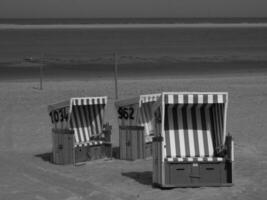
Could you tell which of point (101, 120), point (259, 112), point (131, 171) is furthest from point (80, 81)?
point (131, 171)

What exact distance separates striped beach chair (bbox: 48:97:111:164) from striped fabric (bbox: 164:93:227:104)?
10.4ft

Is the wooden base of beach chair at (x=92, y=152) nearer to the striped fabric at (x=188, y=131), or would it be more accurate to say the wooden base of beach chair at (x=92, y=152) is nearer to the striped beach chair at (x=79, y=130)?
the striped beach chair at (x=79, y=130)

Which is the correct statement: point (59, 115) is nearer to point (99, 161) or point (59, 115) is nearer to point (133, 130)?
point (99, 161)

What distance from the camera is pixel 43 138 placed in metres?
19.2

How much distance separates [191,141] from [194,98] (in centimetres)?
89

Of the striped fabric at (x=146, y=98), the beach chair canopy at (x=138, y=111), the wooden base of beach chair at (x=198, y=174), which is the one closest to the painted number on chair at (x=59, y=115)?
the beach chair canopy at (x=138, y=111)

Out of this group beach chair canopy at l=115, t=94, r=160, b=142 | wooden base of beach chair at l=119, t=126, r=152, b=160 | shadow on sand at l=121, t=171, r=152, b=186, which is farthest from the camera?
beach chair canopy at l=115, t=94, r=160, b=142

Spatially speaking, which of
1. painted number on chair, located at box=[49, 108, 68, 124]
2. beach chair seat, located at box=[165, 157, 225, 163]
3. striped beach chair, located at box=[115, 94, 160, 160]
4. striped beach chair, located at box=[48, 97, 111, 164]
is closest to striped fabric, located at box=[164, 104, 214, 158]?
beach chair seat, located at box=[165, 157, 225, 163]

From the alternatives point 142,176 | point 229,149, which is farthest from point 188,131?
point 142,176

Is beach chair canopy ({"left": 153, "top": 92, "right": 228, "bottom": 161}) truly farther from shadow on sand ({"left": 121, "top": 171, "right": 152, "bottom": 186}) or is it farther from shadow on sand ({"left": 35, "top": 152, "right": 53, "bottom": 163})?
shadow on sand ({"left": 35, "top": 152, "right": 53, "bottom": 163})

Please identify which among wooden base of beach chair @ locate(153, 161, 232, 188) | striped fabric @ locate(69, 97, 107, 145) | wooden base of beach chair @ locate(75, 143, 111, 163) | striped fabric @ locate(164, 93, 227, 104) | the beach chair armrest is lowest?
wooden base of beach chair @ locate(153, 161, 232, 188)

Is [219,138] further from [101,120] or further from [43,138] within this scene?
[43,138]

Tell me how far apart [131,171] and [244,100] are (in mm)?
11031

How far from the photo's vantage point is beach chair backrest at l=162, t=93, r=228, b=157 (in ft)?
43.5
